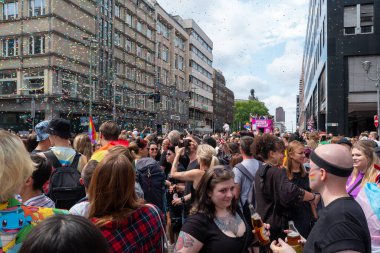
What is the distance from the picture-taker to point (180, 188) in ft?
20.4

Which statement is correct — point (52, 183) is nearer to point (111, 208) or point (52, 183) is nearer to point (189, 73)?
point (111, 208)

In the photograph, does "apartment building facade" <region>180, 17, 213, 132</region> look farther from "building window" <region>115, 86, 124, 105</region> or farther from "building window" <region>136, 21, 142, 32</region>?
"building window" <region>115, 86, 124, 105</region>

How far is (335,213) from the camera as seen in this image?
7.11 ft

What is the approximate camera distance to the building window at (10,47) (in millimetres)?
30641

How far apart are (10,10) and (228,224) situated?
33.4 m

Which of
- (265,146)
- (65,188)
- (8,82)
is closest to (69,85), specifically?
(8,82)

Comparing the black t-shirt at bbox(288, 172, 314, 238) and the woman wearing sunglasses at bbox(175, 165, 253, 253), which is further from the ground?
the woman wearing sunglasses at bbox(175, 165, 253, 253)

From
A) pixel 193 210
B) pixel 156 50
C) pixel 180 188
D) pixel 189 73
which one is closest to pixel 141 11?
pixel 156 50

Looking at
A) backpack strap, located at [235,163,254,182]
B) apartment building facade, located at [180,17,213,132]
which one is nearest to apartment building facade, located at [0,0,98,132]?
backpack strap, located at [235,163,254,182]

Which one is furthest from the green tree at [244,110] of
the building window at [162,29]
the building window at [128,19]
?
the building window at [128,19]

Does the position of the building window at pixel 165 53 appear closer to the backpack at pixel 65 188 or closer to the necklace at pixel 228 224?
the backpack at pixel 65 188

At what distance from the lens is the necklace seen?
2955mm

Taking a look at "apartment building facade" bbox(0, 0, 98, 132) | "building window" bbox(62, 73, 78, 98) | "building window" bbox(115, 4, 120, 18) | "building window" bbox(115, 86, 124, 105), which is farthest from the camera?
"building window" bbox(115, 4, 120, 18)

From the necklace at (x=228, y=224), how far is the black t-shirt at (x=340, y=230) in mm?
821
